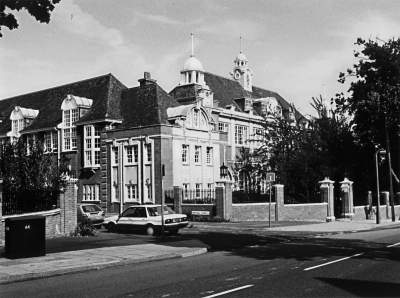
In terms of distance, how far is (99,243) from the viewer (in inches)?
754

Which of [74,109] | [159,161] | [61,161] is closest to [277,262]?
[61,161]

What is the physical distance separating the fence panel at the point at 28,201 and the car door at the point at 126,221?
3808mm

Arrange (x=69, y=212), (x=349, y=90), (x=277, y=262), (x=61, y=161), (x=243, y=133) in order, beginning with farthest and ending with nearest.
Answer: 1. (x=243, y=133)
2. (x=349, y=90)
3. (x=61, y=161)
4. (x=69, y=212)
5. (x=277, y=262)

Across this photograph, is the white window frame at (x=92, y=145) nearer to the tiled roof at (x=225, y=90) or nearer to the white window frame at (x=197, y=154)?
the white window frame at (x=197, y=154)

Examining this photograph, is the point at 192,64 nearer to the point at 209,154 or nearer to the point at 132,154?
the point at 209,154

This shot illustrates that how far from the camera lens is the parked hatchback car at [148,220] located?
78.1ft

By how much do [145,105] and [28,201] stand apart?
82.8 ft

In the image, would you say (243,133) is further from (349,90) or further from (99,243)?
(99,243)

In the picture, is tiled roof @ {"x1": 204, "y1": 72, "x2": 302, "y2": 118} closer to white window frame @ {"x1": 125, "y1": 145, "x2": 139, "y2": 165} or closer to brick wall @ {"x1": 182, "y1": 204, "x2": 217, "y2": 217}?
white window frame @ {"x1": 125, "y1": 145, "x2": 139, "y2": 165}

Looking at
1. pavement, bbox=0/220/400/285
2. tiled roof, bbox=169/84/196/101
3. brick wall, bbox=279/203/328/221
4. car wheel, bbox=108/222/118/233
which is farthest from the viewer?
tiled roof, bbox=169/84/196/101

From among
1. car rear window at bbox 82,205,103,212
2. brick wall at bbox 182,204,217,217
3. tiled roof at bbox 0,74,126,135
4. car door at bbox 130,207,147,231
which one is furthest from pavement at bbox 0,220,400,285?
tiled roof at bbox 0,74,126,135

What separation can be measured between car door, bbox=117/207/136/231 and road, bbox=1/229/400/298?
847cm

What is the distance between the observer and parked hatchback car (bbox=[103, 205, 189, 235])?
23.8 metres

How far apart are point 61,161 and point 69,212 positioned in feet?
15.4
